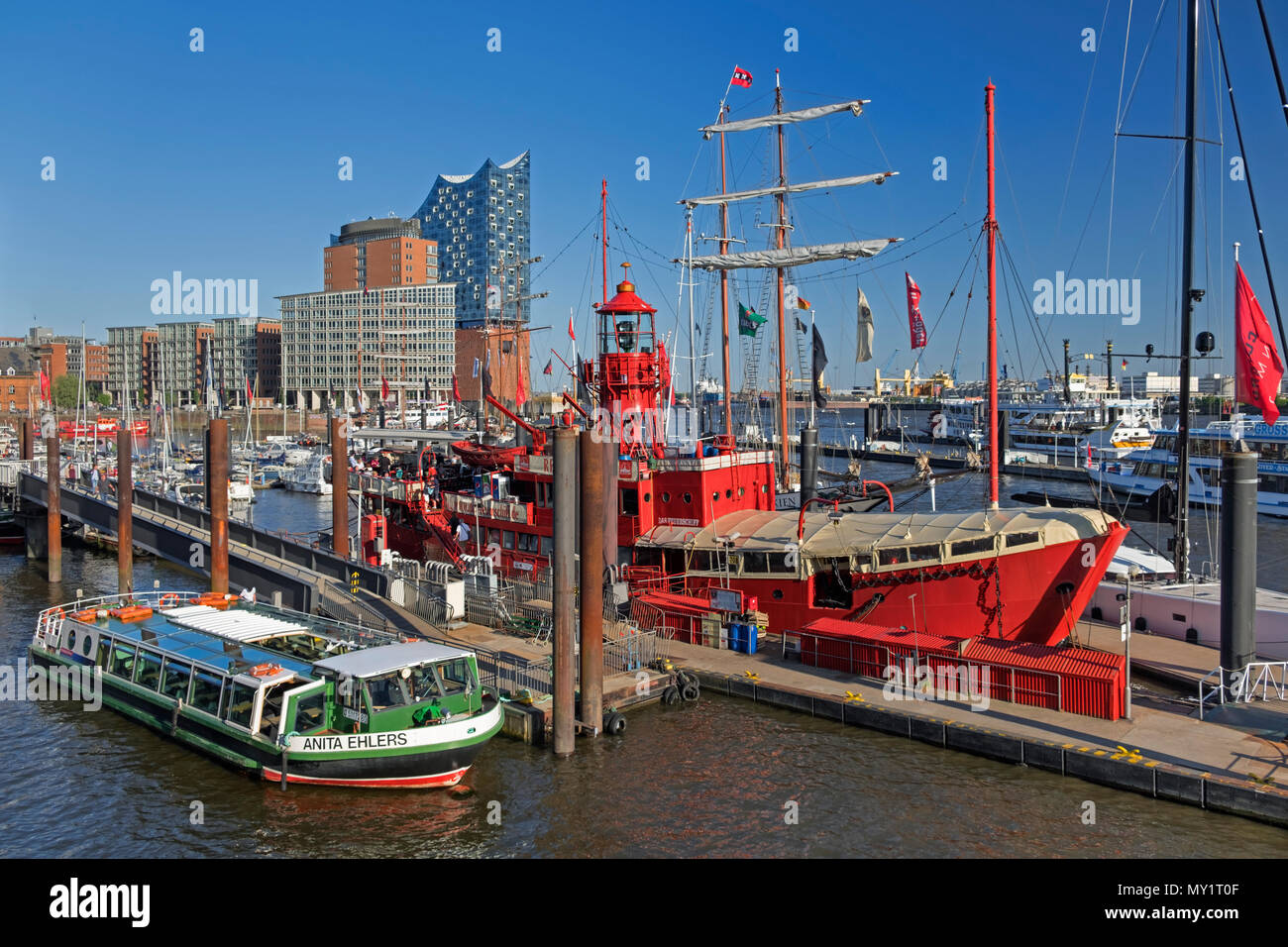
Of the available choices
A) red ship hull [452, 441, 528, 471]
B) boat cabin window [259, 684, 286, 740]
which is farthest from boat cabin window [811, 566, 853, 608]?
boat cabin window [259, 684, 286, 740]

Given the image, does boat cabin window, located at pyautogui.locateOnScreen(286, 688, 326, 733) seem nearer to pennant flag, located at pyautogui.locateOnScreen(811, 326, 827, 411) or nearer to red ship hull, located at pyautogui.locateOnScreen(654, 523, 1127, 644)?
red ship hull, located at pyautogui.locateOnScreen(654, 523, 1127, 644)

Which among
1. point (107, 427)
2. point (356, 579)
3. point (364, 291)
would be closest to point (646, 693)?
→ point (356, 579)

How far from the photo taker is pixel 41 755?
23172 millimetres

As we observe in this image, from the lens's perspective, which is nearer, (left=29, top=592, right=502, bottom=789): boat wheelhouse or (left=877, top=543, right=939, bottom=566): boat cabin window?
(left=29, top=592, right=502, bottom=789): boat wheelhouse

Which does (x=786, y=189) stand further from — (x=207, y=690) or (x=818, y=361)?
(x=207, y=690)

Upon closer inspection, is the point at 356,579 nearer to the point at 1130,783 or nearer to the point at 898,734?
the point at 898,734

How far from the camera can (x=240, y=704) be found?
2134 cm

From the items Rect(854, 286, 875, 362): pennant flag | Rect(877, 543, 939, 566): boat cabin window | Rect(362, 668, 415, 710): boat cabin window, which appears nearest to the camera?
Rect(362, 668, 415, 710): boat cabin window

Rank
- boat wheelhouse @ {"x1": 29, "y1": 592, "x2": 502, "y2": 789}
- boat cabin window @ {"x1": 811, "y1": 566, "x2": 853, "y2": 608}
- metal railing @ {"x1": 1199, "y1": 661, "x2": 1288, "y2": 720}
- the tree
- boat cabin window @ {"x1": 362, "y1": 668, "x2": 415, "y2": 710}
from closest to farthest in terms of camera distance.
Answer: boat wheelhouse @ {"x1": 29, "y1": 592, "x2": 502, "y2": 789}, boat cabin window @ {"x1": 362, "y1": 668, "x2": 415, "y2": 710}, metal railing @ {"x1": 1199, "y1": 661, "x2": 1288, "y2": 720}, boat cabin window @ {"x1": 811, "y1": 566, "x2": 853, "y2": 608}, the tree

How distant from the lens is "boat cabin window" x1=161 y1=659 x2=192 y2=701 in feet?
75.8

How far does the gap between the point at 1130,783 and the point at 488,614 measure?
754 inches

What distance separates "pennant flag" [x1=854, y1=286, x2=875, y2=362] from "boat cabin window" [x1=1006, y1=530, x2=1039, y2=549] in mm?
11748

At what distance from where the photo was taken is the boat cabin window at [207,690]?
22031 millimetres
